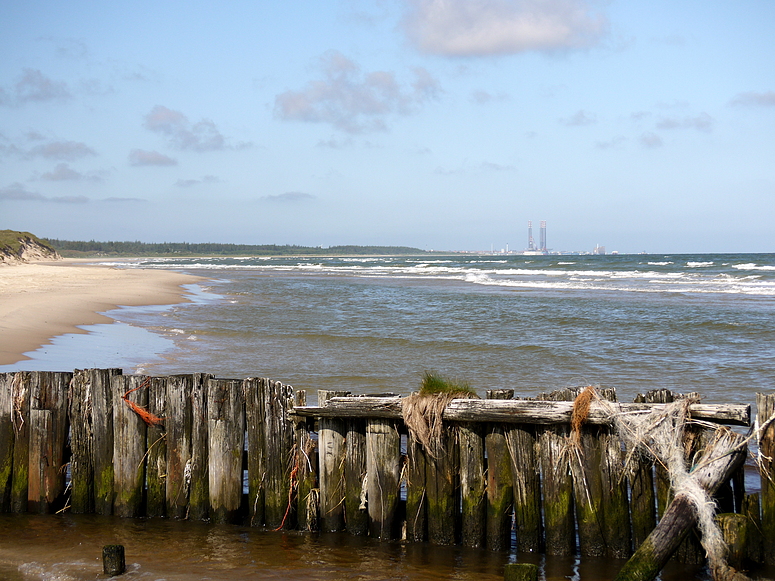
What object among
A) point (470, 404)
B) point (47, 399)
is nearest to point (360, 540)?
point (470, 404)

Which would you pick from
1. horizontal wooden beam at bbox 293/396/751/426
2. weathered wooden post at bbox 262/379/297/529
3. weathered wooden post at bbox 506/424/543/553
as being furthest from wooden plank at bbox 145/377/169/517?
weathered wooden post at bbox 506/424/543/553

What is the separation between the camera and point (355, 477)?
5.50 metres

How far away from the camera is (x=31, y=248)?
75.8 meters

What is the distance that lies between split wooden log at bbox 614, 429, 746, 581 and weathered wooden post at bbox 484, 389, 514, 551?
1175 mm

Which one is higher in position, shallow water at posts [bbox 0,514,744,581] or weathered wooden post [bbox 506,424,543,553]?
weathered wooden post [bbox 506,424,543,553]

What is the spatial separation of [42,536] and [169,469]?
1.14 metres

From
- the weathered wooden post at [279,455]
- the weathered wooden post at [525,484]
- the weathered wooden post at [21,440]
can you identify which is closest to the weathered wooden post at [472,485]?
the weathered wooden post at [525,484]

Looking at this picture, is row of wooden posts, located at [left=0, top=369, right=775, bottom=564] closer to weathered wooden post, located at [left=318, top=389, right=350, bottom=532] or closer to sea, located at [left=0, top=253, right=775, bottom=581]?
weathered wooden post, located at [left=318, top=389, right=350, bottom=532]

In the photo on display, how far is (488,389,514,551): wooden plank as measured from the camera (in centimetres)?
511

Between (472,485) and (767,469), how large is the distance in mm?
2141

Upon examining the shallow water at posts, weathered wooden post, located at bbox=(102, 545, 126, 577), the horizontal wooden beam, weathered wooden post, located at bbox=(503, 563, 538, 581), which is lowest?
the shallow water at posts

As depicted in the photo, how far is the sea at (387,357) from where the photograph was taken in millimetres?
5062

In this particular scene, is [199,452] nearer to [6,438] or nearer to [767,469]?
[6,438]

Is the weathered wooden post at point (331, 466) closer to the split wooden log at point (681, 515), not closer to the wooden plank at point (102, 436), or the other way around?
the wooden plank at point (102, 436)
